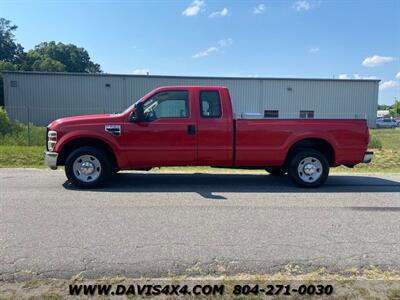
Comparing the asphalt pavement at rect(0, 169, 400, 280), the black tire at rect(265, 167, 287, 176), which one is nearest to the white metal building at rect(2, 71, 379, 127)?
the black tire at rect(265, 167, 287, 176)

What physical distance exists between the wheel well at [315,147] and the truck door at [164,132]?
7.04ft

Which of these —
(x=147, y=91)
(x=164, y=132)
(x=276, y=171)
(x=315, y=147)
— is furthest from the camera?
(x=147, y=91)

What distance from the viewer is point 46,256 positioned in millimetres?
3811

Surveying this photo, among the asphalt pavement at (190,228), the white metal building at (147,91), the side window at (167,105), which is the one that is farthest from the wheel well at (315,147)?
the white metal building at (147,91)

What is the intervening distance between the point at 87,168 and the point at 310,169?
15.2ft

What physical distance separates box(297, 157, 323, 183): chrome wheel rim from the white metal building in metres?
25.8

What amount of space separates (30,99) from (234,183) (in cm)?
3204

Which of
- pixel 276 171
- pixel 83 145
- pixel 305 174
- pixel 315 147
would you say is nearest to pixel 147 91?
pixel 276 171

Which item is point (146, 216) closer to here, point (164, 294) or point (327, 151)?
point (164, 294)

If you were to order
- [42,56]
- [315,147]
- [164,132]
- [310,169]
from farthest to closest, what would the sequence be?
1. [42,56]
2. [315,147]
3. [310,169]
4. [164,132]

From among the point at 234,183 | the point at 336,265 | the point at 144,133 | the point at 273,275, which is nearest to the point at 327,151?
the point at 234,183

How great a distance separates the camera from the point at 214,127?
7.25 m

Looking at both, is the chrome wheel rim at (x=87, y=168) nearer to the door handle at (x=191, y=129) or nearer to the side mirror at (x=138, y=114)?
the side mirror at (x=138, y=114)

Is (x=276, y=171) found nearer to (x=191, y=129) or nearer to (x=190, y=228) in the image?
(x=191, y=129)
